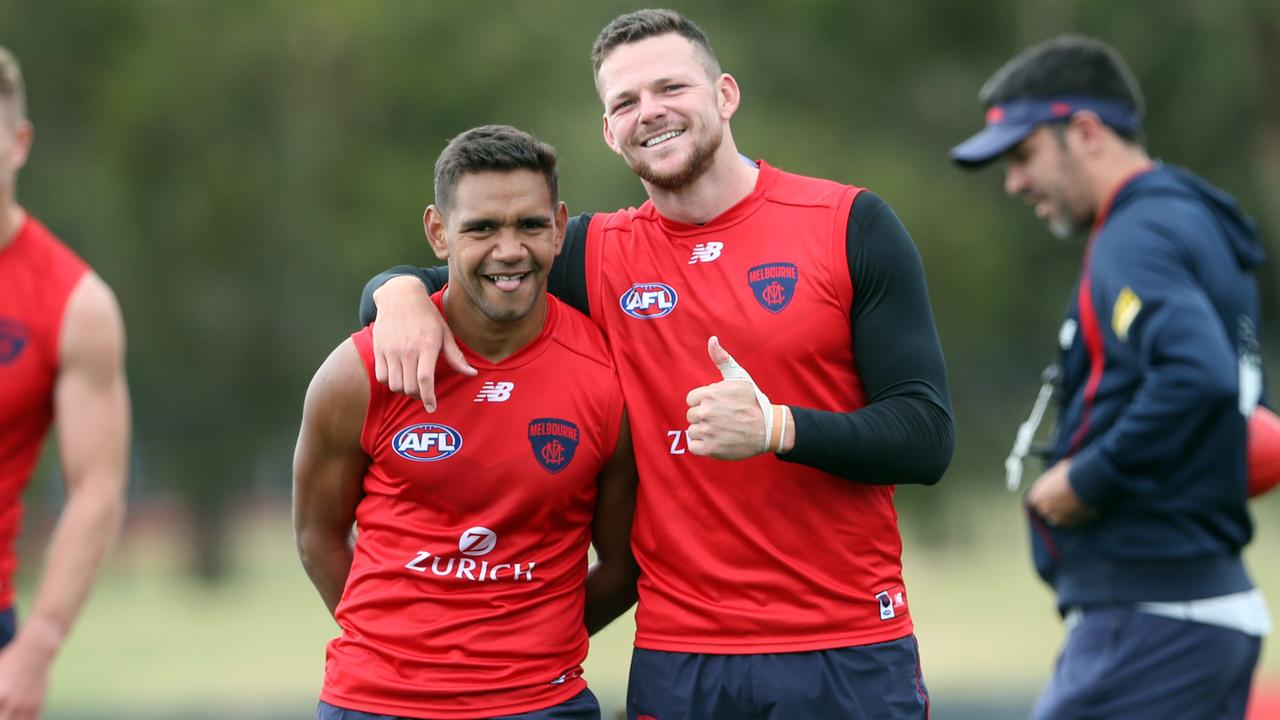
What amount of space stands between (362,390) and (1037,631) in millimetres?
12166

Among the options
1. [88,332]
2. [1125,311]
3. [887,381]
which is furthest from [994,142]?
[88,332]

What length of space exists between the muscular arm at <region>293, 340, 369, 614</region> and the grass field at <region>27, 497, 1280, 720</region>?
350cm

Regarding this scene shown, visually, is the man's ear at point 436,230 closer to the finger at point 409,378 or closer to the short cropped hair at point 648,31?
the finger at point 409,378

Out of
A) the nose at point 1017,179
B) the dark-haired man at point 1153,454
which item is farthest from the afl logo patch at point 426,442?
the nose at point 1017,179

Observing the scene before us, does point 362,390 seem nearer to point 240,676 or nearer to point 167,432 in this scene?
point 240,676

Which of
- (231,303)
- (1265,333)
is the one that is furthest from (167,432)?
(1265,333)

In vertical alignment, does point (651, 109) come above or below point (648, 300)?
above

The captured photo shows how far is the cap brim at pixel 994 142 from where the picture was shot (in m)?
4.73

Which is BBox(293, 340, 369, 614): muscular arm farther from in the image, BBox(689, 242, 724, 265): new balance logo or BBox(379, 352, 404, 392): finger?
BBox(689, 242, 724, 265): new balance logo

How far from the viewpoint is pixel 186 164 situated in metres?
21.6

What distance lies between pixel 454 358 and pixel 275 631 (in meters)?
13.7

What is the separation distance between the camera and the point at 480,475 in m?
3.95

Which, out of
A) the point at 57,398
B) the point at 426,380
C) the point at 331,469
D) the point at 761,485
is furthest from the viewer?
the point at 57,398

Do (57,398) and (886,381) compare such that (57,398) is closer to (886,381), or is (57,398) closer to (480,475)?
(480,475)
